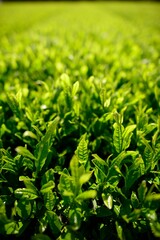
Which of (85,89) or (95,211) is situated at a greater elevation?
(85,89)

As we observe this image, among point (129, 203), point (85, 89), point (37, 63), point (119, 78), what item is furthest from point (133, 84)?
point (129, 203)

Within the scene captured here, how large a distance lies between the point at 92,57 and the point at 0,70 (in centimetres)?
122

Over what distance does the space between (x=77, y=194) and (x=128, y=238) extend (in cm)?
37

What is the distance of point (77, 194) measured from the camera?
3.87 feet

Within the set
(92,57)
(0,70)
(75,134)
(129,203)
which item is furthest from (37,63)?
(129,203)

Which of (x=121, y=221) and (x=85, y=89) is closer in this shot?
(x=121, y=221)

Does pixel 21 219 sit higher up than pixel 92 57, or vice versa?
pixel 92 57

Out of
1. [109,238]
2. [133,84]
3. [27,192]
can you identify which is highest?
[133,84]

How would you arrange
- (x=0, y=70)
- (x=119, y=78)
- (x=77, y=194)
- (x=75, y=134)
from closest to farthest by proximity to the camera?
(x=77, y=194) → (x=75, y=134) → (x=119, y=78) → (x=0, y=70)

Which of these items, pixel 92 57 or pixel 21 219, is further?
pixel 92 57

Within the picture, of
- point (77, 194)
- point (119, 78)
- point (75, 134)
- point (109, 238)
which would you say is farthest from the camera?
point (119, 78)

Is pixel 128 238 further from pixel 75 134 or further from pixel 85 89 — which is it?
pixel 85 89

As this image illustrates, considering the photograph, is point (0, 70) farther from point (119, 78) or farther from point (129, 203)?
point (129, 203)

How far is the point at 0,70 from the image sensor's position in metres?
2.61
